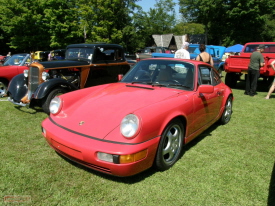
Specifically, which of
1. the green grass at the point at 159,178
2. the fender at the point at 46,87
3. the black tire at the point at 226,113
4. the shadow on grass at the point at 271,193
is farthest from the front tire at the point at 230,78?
the shadow on grass at the point at 271,193

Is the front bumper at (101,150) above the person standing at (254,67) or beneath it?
beneath

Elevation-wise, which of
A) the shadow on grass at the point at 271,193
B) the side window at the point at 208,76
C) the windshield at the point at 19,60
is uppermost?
the windshield at the point at 19,60

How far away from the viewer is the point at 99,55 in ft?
22.1

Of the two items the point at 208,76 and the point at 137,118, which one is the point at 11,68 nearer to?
the point at 208,76

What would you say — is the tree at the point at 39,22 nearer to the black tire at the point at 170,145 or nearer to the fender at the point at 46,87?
the fender at the point at 46,87

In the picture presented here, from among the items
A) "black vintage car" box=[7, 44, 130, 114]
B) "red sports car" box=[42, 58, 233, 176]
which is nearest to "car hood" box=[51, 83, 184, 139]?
"red sports car" box=[42, 58, 233, 176]

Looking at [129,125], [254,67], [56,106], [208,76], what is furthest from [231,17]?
[129,125]

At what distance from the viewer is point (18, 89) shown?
5699mm

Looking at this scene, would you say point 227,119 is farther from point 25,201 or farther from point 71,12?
point 71,12

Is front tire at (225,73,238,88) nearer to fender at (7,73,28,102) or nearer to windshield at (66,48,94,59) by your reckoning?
windshield at (66,48,94,59)

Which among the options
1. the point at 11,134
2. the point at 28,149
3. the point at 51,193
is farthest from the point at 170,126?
the point at 11,134

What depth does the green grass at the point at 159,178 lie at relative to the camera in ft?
7.58

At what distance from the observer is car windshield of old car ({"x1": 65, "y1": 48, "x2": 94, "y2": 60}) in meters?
6.63

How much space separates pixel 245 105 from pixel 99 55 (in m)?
4.72
